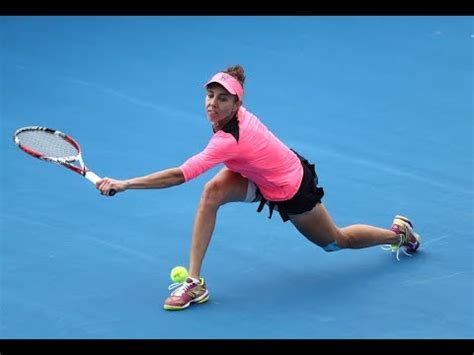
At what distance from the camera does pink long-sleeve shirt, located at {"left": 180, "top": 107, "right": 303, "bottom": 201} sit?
7250 mm

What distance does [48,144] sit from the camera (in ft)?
25.9

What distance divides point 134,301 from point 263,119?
13.0 feet

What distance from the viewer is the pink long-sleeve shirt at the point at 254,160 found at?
23.8ft

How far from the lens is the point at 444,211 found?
8.89 m

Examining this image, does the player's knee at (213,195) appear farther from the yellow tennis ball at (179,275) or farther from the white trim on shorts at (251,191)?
the yellow tennis ball at (179,275)

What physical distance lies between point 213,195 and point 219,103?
2.16 ft

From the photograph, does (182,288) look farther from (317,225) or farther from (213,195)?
(317,225)

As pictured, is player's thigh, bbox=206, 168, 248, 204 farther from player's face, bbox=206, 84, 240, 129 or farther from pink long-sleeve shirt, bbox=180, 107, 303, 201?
player's face, bbox=206, 84, 240, 129

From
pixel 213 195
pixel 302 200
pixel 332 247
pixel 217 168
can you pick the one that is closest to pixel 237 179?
pixel 213 195

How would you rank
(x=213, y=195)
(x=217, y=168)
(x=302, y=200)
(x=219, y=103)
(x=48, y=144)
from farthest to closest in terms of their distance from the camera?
(x=217, y=168) < (x=48, y=144) < (x=302, y=200) < (x=213, y=195) < (x=219, y=103)

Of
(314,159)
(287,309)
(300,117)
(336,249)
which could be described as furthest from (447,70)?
(287,309)

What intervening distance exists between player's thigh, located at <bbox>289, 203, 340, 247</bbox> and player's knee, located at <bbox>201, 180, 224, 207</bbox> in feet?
1.82

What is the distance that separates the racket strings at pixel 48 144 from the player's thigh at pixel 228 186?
3.44 ft
